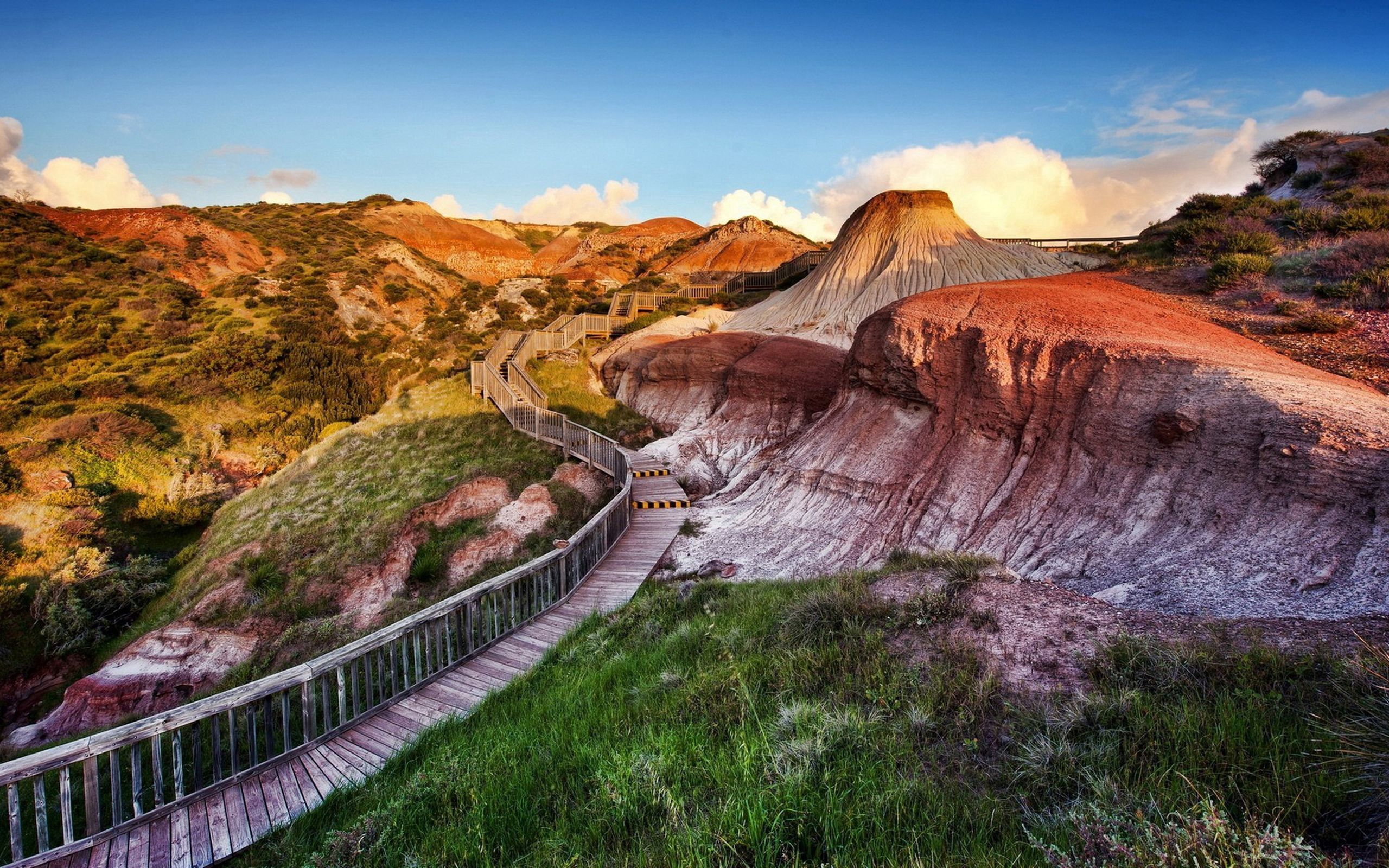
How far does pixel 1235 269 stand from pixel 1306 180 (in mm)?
15618

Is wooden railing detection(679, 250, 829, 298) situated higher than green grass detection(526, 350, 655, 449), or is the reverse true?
wooden railing detection(679, 250, 829, 298)

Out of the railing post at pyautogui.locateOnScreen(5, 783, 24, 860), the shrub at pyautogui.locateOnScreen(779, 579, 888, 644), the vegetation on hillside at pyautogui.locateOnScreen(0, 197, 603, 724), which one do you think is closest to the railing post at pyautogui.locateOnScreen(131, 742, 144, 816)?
the railing post at pyautogui.locateOnScreen(5, 783, 24, 860)

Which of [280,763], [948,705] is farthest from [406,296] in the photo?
[948,705]

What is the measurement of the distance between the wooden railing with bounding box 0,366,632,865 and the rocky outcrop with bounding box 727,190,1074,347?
15899 millimetres

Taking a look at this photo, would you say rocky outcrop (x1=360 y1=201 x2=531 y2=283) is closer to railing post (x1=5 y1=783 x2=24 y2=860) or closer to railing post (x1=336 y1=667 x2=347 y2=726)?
railing post (x1=336 y1=667 x2=347 y2=726)

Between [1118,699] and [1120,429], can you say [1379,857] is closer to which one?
[1118,699]

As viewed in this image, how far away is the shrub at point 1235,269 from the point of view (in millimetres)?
11844

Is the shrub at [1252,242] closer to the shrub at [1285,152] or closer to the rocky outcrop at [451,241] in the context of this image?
the shrub at [1285,152]

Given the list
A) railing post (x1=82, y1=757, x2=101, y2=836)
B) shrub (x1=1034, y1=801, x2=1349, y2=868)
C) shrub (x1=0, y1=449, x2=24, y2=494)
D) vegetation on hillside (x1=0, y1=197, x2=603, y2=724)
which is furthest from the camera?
shrub (x1=0, y1=449, x2=24, y2=494)

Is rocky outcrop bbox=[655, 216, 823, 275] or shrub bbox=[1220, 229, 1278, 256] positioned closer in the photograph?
shrub bbox=[1220, 229, 1278, 256]

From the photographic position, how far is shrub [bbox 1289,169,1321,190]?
21016 mm

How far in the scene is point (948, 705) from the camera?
386cm

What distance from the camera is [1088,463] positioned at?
381 inches

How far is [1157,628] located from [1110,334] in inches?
307
